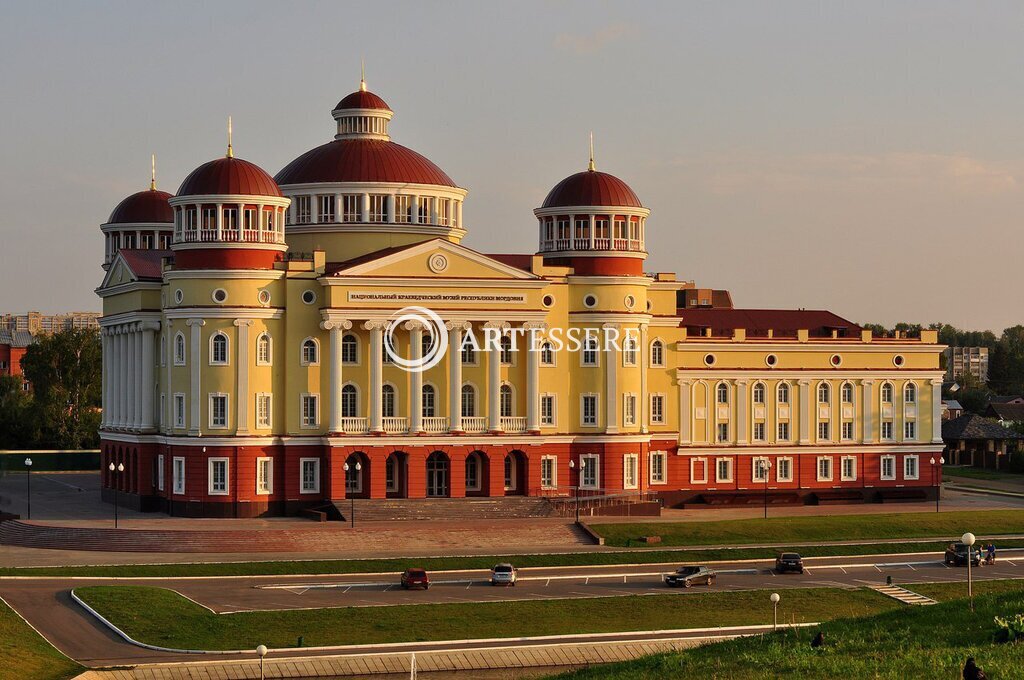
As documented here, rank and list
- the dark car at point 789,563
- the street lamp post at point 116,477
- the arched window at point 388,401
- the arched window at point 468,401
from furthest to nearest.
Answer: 1. the arched window at point 468,401
2. the arched window at point 388,401
3. the street lamp post at point 116,477
4. the dark car at point 789,563

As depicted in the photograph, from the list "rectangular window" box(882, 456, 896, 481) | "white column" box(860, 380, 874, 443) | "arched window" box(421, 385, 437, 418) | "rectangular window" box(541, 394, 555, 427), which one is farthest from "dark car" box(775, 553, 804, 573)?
"rectangular window" box(882, 456, 896, 481)

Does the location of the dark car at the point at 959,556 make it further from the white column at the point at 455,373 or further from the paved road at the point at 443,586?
the white column at the point at 455,373

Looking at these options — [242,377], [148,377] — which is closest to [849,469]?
[242,377]

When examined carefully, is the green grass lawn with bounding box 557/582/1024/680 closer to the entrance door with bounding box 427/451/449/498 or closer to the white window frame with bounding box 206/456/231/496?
the white window frame with bounding box 206/456/231/496

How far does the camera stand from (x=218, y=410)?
91500 mm

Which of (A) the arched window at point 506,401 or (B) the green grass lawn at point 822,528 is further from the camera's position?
(A) the arched window at point 506,401

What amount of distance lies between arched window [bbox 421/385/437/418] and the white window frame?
35.0 feet

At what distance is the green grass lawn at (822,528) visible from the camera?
87312 millimetres

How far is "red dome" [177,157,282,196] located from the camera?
3588 inches

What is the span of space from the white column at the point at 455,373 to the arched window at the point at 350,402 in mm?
4856

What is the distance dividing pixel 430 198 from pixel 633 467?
18846 millimetres

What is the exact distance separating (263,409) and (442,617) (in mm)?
29280

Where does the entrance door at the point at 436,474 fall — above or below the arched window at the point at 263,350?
below

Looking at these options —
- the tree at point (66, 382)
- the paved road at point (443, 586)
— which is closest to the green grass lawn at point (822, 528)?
the paved road at point (443, 586)
